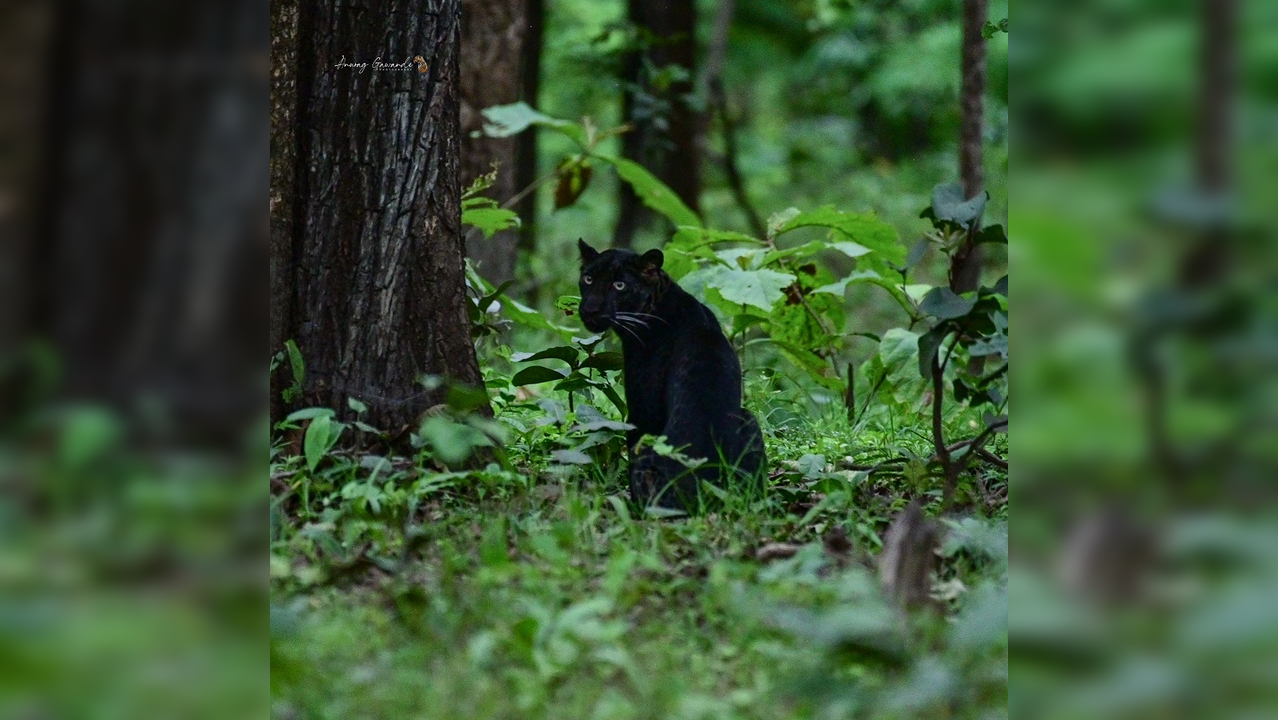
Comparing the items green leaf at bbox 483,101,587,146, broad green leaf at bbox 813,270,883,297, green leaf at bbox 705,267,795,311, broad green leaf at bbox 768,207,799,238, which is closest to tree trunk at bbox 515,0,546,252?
green leaf at bbox 483,101,587,146

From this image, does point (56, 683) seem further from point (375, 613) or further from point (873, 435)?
point (873, 435)

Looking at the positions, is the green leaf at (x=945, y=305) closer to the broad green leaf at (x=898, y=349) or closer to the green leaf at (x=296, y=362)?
the broad green leaf at (x=898, y=349)

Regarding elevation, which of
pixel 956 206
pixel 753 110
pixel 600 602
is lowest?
pixel 600 602

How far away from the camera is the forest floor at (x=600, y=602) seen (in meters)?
1.98

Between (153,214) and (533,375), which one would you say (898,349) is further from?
(153,214)

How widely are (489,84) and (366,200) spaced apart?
3.52m

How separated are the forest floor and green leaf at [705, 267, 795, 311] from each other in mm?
925

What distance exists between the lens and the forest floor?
198cm

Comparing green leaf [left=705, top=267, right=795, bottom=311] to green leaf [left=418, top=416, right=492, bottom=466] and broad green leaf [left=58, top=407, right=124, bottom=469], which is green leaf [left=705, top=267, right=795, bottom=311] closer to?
green leaf [left=418, top=416, right=492, bottom=466]

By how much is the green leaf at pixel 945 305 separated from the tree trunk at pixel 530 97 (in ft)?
18.5

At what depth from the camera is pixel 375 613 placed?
92.6 inches

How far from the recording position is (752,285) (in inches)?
164

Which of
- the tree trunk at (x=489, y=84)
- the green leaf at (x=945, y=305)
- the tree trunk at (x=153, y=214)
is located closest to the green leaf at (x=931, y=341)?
the green leaf at (x=945, y=305)
